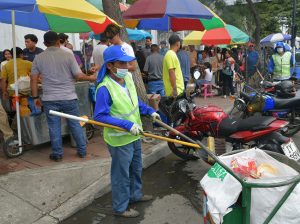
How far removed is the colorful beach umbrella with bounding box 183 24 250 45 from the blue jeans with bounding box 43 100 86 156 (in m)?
7.79

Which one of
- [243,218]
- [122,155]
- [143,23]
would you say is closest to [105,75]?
[122,155]

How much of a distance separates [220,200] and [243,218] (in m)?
0.23

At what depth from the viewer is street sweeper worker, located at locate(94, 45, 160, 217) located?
3.37 meters

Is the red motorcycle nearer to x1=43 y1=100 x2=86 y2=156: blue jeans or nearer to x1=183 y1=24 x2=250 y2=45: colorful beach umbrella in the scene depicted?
x1=43 y1=100 x2=86 y2=156: blue jeans

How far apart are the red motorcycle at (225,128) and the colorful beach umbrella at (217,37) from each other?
705 cm

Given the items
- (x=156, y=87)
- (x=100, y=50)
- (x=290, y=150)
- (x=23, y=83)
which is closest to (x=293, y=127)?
(x=290, y=150)

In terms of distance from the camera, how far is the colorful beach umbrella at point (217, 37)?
40.2 ft

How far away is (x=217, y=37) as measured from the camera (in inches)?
479

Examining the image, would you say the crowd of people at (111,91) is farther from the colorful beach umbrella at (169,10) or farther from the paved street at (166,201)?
the colorful beach umbrella at (169,10)

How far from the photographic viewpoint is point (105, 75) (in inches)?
138

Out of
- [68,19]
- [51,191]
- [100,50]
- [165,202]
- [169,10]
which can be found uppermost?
[169,10]

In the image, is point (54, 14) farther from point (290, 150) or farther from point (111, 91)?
point (290, 150)

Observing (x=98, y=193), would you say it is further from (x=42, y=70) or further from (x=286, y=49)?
(x=286, y=49)

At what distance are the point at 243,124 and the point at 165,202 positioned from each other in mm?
1382
